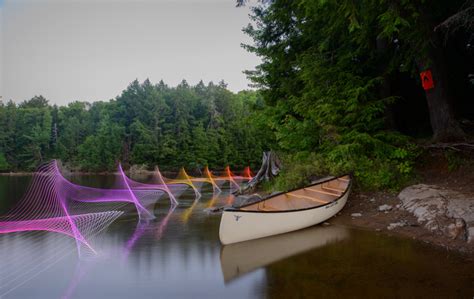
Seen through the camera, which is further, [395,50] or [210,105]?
[210,105]

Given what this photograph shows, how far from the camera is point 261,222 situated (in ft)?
22.7

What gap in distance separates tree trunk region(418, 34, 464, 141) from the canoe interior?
11.0 feet

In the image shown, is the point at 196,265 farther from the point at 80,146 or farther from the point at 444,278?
the point at 80,146

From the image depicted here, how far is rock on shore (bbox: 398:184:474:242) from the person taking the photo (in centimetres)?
623

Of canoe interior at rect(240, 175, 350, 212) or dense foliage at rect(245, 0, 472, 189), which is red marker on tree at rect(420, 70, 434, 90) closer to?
dense foliage at rect(245, 0, 472, 189)

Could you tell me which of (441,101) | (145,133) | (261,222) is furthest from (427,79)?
(145,133)

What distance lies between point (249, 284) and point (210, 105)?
57.0 m

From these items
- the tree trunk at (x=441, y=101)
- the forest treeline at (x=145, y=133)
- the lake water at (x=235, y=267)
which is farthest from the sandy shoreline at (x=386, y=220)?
the forest treeline at (x=145, y=133)

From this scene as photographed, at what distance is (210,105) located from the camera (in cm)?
6059

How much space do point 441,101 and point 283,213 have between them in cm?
661

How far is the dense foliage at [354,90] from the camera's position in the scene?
8.77 meters

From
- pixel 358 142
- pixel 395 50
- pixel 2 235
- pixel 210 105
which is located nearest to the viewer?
pixel 2 235

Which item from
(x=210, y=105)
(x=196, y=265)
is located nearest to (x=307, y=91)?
(x=196, y=265)

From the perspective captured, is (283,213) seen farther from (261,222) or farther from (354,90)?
(354,90)
